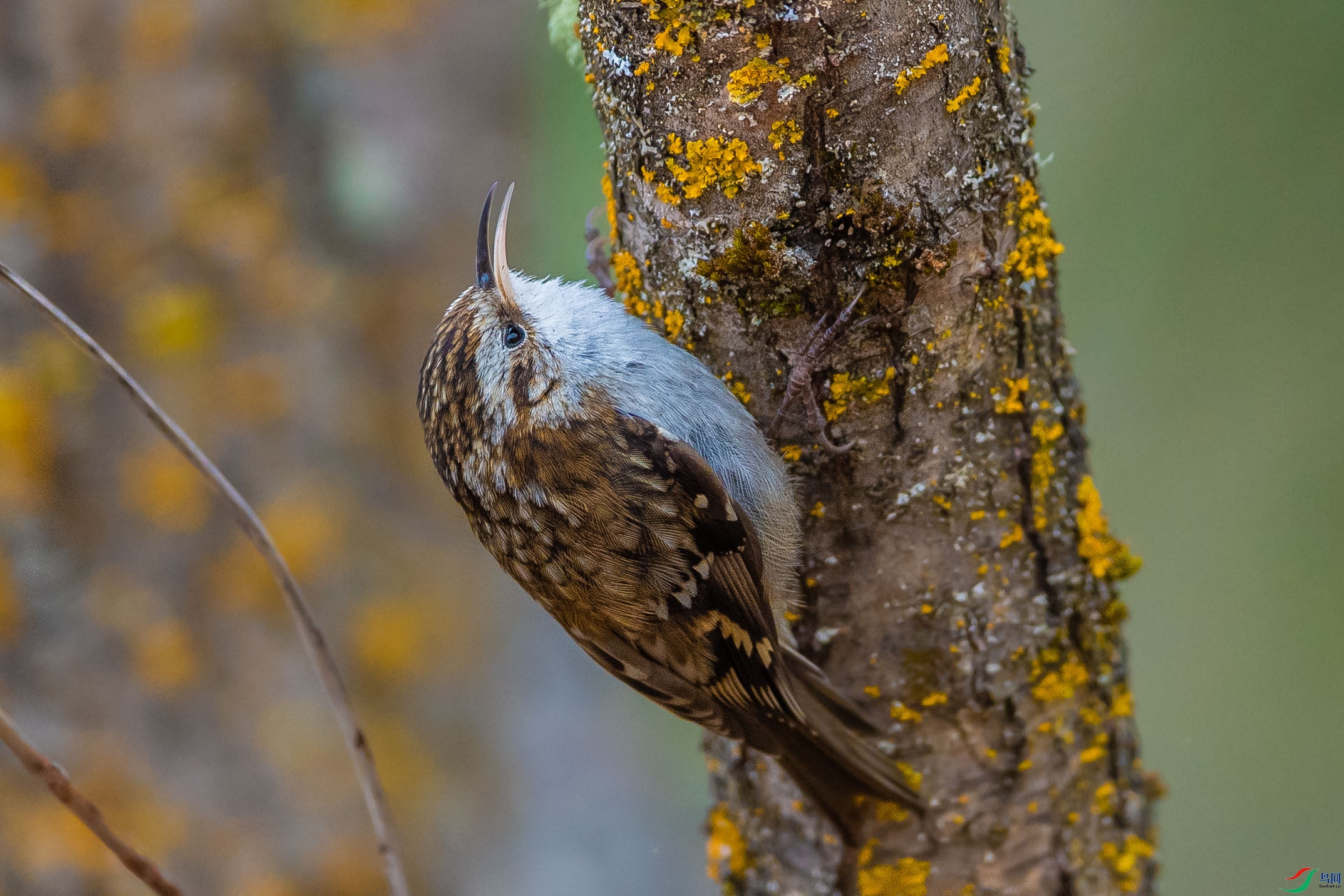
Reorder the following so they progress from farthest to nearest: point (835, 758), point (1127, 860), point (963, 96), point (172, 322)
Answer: point (172, 322)
point (1127, 860)
point (835, 758)
point (963, 96)

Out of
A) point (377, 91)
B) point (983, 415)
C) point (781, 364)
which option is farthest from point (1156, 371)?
point (377, 91)

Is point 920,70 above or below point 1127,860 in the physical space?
above

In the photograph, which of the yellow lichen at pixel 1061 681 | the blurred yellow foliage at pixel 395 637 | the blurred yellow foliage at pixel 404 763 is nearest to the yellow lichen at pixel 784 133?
the yellow lichen at pixel 1061 681

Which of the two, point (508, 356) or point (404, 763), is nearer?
point (508, 356)

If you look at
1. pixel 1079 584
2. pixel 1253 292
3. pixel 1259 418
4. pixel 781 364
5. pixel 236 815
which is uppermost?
pixel 1253 292

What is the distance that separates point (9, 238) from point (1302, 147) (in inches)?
159

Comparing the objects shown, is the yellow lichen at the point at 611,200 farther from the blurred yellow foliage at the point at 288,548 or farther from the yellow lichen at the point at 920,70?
the blurred yellow foliage at the point at 288,548

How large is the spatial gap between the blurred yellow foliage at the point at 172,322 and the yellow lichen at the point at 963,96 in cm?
255

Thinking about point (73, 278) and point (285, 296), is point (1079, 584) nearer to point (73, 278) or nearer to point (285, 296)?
point (285, 296)

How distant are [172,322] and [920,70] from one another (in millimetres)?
2579

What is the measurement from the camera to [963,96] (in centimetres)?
161

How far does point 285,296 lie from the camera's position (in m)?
3.40

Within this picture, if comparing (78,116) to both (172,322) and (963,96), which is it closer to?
(172,322)
